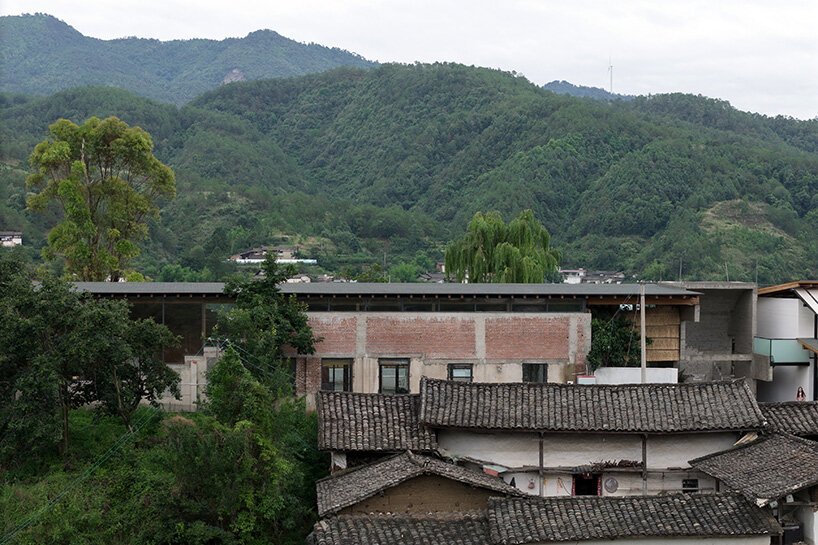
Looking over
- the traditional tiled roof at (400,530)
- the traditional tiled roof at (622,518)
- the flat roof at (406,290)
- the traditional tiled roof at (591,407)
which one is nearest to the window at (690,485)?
the traditional tiled roof at (591,407)

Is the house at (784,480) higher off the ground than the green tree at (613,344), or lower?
lower

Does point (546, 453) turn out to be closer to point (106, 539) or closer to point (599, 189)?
point (106, 539)

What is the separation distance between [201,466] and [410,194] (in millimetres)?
74827

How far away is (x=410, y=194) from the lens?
9162 cm

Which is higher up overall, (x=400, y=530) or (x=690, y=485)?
(x=400, y=530)

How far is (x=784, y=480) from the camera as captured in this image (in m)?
17.3

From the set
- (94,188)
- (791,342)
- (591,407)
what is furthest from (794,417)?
(94,188)

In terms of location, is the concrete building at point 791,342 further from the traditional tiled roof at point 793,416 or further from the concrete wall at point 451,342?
the concrete wall at point 451,342

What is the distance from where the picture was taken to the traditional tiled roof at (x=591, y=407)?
65.4ft

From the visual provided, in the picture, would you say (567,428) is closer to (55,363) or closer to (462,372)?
(462,372)

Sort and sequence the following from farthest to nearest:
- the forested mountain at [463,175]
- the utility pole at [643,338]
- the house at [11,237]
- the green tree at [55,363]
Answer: the forested mountain at [463,175]
the house at [11,237]
the utility pole at [643,338]
the green tree at [55,363]

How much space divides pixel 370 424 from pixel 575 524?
4.83 metres

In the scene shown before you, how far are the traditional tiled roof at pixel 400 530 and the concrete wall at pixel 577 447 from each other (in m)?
2.93

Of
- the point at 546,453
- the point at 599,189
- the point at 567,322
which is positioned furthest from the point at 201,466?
the point at 599,189
